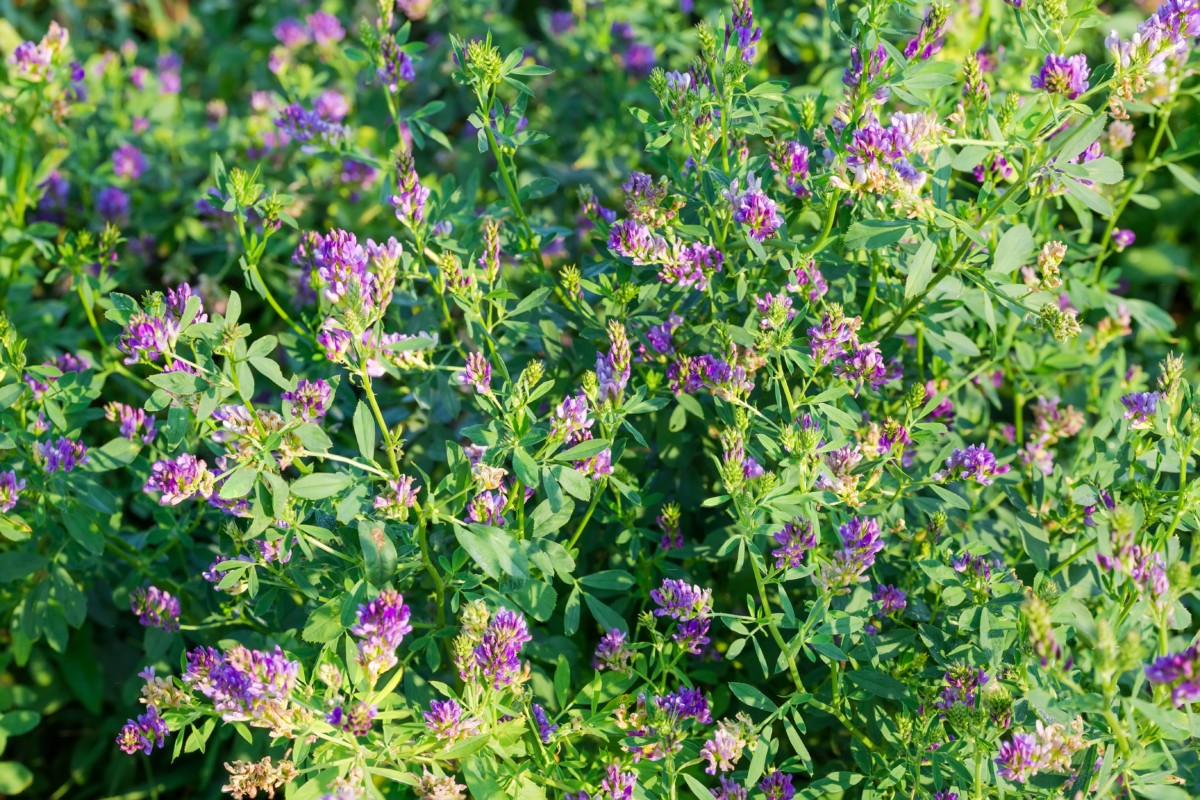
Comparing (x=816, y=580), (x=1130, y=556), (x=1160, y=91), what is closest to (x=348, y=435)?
(x=816, y=580)

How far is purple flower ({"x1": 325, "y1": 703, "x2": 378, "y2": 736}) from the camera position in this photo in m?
1.91

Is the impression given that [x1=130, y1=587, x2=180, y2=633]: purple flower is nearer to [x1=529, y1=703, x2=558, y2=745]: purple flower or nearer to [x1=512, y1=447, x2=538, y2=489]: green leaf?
[x1=529, y1=703, x2=558, y2=745]: purple flower

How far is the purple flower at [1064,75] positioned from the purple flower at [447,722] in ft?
5.07

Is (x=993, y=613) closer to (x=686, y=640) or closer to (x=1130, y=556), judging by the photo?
(x=1130, y=556)

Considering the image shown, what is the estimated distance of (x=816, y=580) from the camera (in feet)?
7.19

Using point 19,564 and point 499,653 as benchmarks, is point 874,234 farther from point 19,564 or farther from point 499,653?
point 19,564

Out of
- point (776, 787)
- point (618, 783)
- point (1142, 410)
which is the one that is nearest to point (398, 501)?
point (618, 783)

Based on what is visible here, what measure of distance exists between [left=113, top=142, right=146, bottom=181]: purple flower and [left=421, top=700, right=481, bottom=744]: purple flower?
253cm

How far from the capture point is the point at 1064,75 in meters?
2.09

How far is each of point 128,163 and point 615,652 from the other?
2528mm

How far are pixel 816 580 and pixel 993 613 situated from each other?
1.14 ft

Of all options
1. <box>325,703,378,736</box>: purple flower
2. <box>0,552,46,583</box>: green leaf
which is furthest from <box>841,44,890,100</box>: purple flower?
<box>0,552,46,583</box>: green leaf

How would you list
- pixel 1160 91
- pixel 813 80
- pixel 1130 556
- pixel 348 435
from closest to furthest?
pixel 1130 556 < pixel 348 435 < pixel 1160 91 < pixel 813 80

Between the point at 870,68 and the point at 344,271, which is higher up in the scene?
the point at 870,68
